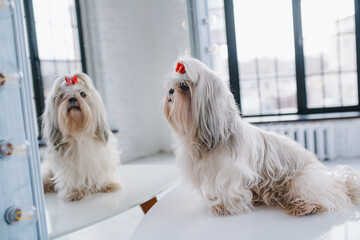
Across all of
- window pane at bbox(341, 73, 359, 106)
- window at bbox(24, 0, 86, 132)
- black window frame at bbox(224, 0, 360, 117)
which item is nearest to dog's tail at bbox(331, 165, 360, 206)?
window at bbox(24, 0, 86, 132)

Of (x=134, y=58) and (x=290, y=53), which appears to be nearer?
(x=134, y=58)

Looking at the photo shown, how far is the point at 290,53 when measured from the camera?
177 inches

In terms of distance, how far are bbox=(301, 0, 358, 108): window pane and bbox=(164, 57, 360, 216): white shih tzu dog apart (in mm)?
3507

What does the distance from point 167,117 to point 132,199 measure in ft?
1.67

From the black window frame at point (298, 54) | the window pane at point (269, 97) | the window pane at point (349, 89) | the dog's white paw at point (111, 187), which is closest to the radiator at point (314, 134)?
the black window frame at point (298, 54)

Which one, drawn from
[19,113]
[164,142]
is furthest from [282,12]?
[19,113]

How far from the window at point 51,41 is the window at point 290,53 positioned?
2696 mm

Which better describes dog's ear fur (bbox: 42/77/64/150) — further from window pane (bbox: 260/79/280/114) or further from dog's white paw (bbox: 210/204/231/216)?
window pane (bbox: 260/79/280/114)

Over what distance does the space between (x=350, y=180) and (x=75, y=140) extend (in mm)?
1290

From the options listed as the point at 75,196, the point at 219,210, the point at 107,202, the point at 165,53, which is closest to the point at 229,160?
the point at 219,210

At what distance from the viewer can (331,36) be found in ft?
14.5

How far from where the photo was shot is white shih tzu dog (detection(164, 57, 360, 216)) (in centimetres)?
125

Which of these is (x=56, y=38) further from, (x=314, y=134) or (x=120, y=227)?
(x=314, y=134)

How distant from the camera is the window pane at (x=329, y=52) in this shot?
14.1 feet
